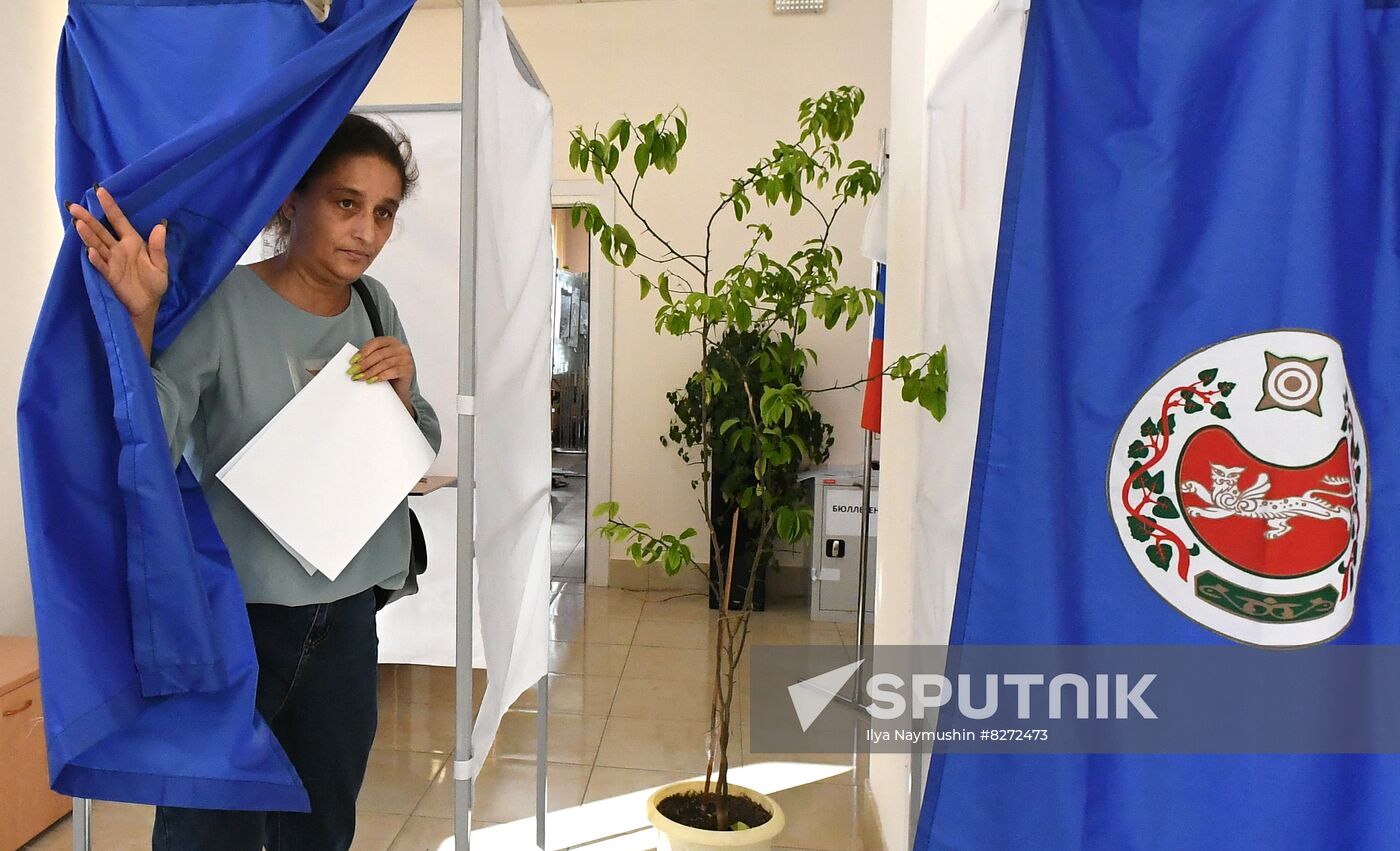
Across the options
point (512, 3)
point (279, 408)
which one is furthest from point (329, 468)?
point (512, 3)

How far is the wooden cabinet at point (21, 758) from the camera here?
2080 millimetres

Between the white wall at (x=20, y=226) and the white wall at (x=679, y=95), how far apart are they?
6.39 feet

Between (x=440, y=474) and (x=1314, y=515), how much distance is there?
231 centimetres

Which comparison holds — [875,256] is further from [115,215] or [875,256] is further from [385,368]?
Result: [115,215]

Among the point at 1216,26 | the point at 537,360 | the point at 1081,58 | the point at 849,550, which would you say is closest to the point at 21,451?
the point at 537,360

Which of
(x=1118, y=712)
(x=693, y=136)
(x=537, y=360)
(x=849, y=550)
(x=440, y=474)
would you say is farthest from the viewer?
(x=693, y=136)

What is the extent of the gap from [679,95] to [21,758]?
12.9ft

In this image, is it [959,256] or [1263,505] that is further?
[959,256]

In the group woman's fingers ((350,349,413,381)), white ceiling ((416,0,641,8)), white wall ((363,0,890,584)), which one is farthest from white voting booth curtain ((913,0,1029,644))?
white ceiling ((416,0,641,8))

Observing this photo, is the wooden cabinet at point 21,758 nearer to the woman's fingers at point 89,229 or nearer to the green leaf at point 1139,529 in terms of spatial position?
the woman's fingers at point 89,229

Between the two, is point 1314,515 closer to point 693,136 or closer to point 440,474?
point 440,474

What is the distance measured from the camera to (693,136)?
4688 mm

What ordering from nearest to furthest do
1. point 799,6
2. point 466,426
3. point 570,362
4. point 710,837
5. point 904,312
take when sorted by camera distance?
point 466,426
point 710,837
point 904,312
point 799,6
point 570,362

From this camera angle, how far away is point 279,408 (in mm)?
1245
